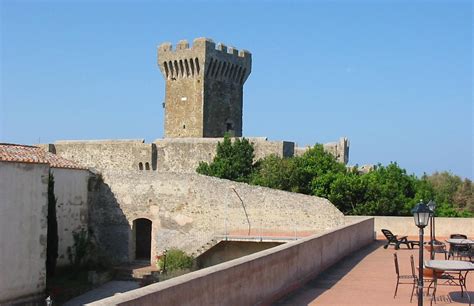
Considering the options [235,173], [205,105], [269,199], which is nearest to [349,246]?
[269,199]

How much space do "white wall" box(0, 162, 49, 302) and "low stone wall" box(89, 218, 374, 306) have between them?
1040 centimetres

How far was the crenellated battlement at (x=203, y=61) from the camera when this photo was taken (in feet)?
136

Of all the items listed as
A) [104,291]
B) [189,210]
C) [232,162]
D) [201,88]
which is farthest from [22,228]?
[201,88]

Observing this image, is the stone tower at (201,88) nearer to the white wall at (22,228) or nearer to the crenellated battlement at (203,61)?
the crenellated battlement at (203,61)

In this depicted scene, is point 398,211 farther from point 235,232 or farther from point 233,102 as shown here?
point 233,102

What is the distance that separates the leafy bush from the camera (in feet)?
86.0

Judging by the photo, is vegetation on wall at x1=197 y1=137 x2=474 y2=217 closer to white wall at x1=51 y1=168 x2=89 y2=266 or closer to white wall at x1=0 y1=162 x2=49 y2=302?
white wall at x1=51 y1=168 x2=89 y2=266

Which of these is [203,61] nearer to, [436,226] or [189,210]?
[189,210]

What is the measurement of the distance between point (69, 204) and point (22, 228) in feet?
22.2

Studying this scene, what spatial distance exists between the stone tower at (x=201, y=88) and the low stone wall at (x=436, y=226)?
21.0 metres

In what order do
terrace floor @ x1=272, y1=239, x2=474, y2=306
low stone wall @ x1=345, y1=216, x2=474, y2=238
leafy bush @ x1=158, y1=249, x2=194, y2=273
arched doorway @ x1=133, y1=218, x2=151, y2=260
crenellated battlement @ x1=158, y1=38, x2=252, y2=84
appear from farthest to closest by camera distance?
crenellated battlement @ x1=158, y1=38, x2=252, y2=84
arched doorway @ x1=133, y1=218, x2=151, y2=260
leafy bush @ x1=158, y1=249, x2=194, y2=273
low stone wall @ x1=345, y1=216, x2=474, y2=238
terrace floor @ x1=272, y1=239, x2=474, y2=306

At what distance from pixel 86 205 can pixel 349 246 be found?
51.8 ft

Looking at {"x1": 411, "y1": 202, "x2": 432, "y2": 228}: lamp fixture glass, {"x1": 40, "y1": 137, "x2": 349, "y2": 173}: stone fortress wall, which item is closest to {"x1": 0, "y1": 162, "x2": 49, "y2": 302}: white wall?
{"x1": 40, "y1": 137, "x2": 349, "y2": 173}: stone fortress wall

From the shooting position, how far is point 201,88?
137ft
